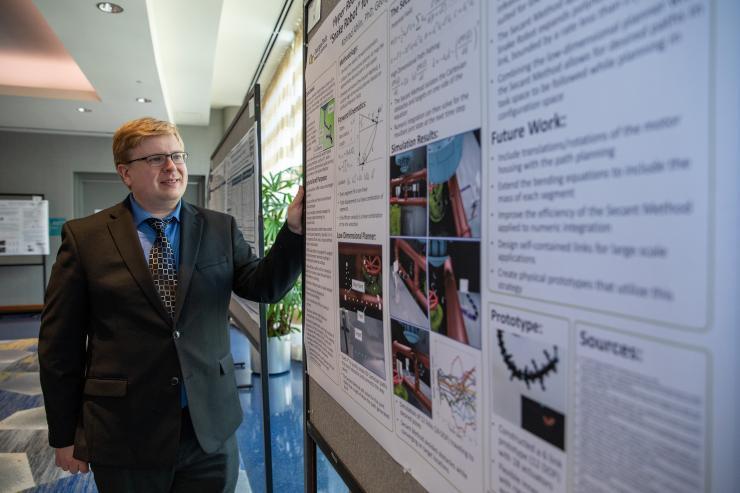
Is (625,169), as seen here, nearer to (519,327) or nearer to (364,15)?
(519,327)

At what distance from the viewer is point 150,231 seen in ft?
4.58

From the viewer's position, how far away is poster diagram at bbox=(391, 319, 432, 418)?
64 centimetres

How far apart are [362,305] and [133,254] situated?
81cm

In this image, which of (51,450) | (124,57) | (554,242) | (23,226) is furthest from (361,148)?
(23,226)

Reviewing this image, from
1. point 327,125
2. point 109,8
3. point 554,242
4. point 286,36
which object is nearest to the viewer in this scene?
point 554,242

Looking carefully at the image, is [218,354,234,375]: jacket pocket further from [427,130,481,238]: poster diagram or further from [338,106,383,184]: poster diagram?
[427,130,481,238]: poster diagram

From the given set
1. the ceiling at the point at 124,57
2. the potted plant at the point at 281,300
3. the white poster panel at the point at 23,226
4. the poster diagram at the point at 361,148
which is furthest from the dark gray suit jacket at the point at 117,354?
the white poster panel at the point at 23,226

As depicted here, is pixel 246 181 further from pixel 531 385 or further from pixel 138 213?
pixel 531 385

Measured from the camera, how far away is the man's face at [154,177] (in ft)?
4.46

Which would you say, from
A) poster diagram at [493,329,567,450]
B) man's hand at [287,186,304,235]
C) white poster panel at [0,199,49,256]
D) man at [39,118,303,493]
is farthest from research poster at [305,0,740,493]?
white poster panel at [0,199,49,256]

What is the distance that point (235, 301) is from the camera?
2775mm

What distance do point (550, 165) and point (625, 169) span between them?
76 millimetres

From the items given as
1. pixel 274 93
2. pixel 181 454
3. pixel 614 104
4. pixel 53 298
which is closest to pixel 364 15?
pixel 614 104

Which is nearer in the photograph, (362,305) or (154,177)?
(362,305)
